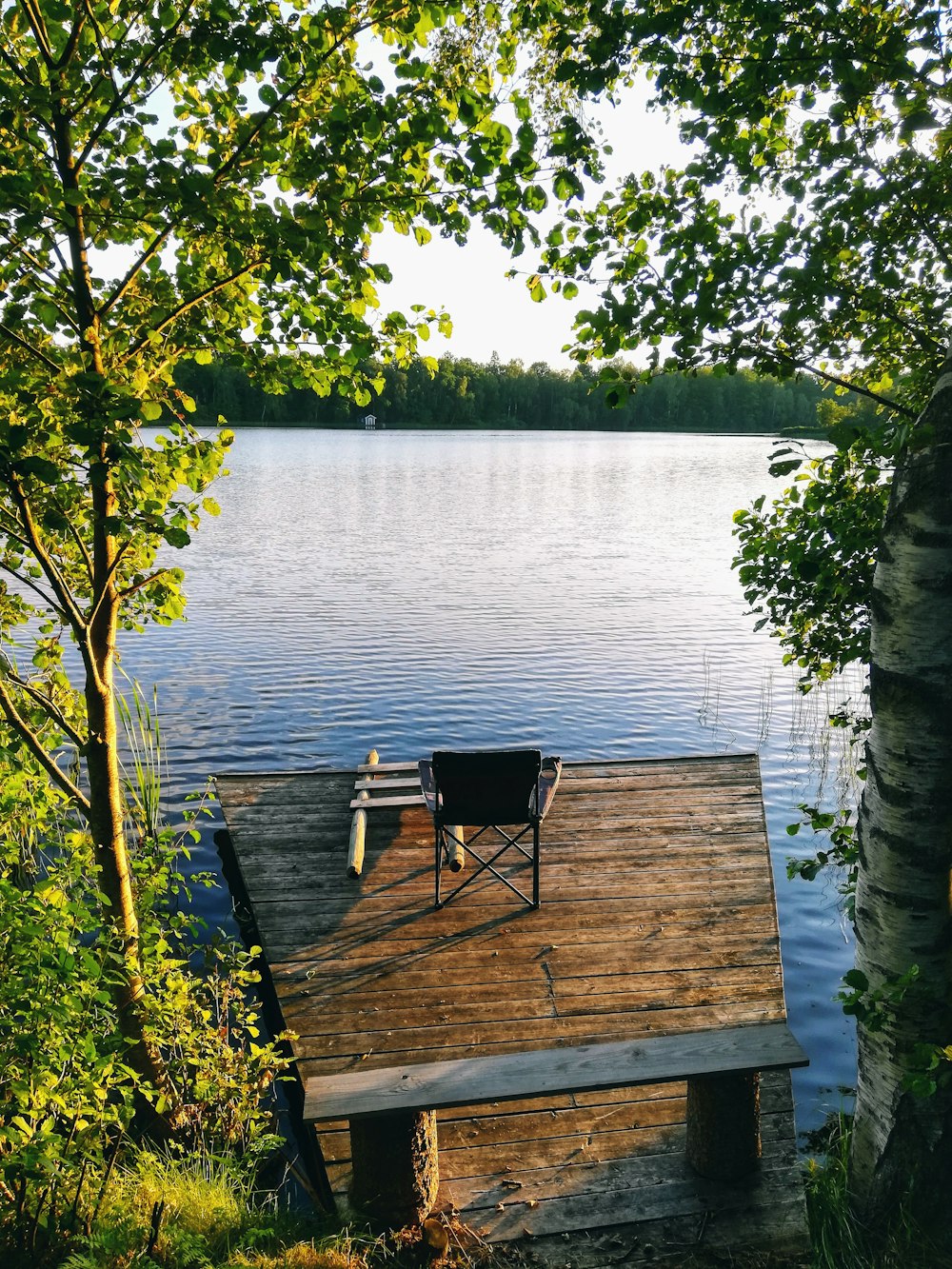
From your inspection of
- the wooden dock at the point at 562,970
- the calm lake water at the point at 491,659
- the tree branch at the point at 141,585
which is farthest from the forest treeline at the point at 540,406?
the tree branch at the point at 141,585

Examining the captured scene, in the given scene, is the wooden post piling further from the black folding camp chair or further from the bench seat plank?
the bench seat plank

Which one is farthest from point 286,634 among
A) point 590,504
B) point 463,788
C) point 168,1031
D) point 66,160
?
point 590,504

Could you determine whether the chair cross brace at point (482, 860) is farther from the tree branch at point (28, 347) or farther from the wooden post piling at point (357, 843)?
the tree branch at point (28, 347)

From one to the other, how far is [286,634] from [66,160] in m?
15.1

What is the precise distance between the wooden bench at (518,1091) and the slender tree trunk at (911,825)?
1.73ft

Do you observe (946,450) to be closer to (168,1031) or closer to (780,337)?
(780,337)

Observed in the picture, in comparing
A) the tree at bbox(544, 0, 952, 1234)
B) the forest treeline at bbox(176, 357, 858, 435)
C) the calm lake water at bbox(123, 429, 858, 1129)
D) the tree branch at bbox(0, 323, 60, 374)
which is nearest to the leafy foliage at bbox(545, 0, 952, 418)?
the tree at bbox(544, 0, 952, 1234)

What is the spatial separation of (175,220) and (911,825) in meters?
3.39

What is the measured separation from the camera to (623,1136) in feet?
14.1

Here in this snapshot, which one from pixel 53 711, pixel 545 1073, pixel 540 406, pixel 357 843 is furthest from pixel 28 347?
pixel 540 406

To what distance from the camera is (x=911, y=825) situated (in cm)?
309

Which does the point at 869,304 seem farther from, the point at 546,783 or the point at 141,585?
the point at 546,783

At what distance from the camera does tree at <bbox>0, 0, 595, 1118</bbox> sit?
294cm

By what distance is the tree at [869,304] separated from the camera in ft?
9.53
